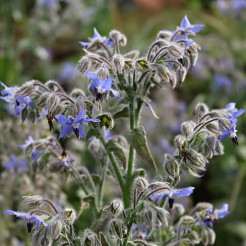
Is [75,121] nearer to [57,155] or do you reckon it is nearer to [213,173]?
[57,155]

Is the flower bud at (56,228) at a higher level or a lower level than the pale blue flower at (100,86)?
lower

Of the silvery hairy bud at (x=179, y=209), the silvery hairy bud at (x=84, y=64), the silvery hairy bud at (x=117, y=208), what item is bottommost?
the silvery hairy bud at (x=117, y=208)

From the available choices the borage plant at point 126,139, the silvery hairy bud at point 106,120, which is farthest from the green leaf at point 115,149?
the silvery hairy bud at point 106,120

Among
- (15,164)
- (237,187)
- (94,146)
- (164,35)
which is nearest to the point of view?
(164,35)

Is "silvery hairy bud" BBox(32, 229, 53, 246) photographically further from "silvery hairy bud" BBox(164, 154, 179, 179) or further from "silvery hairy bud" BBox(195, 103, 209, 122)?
"silvery hairy bud" BBox(195, 103, 209, 122)

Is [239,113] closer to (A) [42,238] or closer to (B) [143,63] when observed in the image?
(B) [143,63]

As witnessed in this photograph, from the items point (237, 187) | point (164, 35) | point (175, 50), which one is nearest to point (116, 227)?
point (175, 50)

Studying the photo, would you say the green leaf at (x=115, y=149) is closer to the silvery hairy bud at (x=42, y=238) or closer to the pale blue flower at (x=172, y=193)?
the pale blue flower at (x=172, y=193)
